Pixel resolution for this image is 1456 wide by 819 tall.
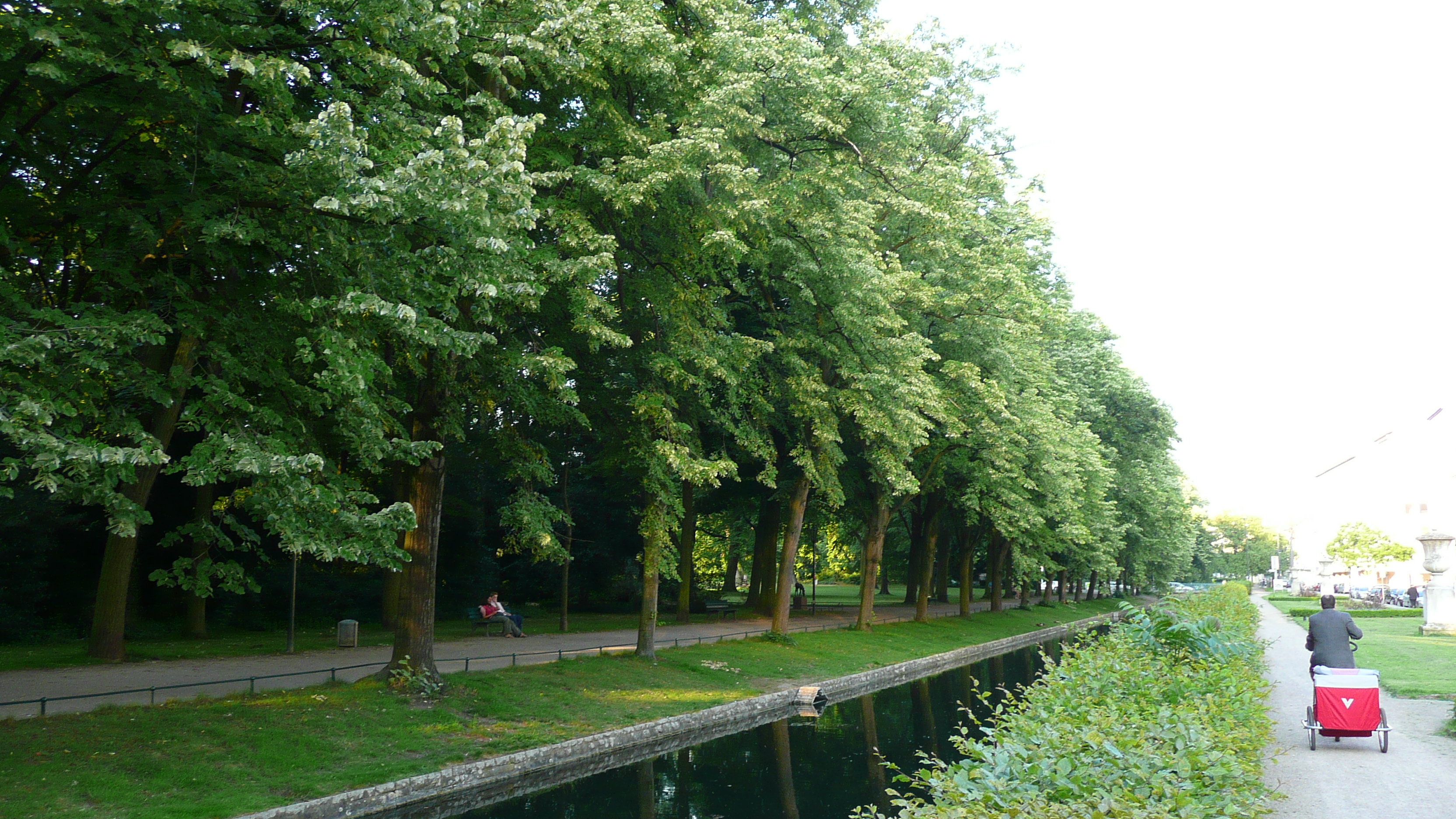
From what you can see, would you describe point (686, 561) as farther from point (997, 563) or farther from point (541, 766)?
point (541, 766)

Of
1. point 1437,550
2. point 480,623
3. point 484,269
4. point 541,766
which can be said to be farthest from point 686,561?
point 1437,550

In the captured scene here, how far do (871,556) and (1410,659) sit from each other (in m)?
15.1

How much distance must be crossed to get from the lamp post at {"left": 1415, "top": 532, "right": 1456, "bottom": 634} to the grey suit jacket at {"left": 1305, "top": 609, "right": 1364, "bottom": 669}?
23.0 meters

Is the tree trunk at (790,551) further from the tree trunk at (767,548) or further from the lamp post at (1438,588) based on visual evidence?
the lamp post at (1438,588)

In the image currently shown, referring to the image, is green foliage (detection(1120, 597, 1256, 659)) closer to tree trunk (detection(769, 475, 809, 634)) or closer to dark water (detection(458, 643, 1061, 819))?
dark water (detection(458, 643, 1061, 819))

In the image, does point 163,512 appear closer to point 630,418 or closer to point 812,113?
point 630,418

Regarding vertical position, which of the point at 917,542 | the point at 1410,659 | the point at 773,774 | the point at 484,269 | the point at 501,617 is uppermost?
the point at 484,269

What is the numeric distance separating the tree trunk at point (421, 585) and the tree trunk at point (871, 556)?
18.6 metres

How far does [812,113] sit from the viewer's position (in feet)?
62.2

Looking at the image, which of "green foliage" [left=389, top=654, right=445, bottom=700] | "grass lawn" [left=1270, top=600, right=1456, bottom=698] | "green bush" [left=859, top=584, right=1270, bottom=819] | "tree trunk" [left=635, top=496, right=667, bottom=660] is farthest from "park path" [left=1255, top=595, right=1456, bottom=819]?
"green foliage" [left=389, top=654, right=445, bottom=700]

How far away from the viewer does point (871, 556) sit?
1318 inches

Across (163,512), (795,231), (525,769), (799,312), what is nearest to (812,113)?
Result: (795,231)

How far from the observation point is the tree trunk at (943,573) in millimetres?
58062

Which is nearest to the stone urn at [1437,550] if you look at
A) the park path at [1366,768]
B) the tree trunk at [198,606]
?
the park path at [1366,768]
